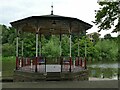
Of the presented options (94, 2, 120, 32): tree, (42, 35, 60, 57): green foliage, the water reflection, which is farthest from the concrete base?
(42, 35, 60, 57): green foliage

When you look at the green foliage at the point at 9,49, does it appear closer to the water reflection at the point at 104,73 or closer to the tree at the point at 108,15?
the water reflection at the point at 104,73

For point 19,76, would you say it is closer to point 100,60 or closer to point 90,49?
point 90,49

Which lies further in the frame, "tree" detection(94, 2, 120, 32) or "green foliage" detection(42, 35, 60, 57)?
"green foliage" detection(42, 35, 60, 57)

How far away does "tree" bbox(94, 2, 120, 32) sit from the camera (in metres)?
13.4

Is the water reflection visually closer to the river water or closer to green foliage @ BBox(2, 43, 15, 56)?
the river water

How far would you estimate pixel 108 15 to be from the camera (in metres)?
13.7

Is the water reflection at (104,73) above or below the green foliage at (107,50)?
below

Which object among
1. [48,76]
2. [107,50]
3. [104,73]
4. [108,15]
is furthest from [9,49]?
[108,15]

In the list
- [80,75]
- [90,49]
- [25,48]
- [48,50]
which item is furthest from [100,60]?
[80,75]

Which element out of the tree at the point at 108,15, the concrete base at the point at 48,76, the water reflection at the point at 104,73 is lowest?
the water reflection at the point at 104,73

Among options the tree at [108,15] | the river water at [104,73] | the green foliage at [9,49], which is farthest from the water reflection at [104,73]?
the green foliage at [9,49]

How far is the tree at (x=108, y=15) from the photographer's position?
13450 mm

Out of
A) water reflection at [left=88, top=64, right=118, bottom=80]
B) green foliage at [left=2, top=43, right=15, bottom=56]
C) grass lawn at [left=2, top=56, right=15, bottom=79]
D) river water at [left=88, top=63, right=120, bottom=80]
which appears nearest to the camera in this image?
grass lawn at [left=2, top=56, right=15, bottom=79]

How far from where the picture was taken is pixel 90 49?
190ft
